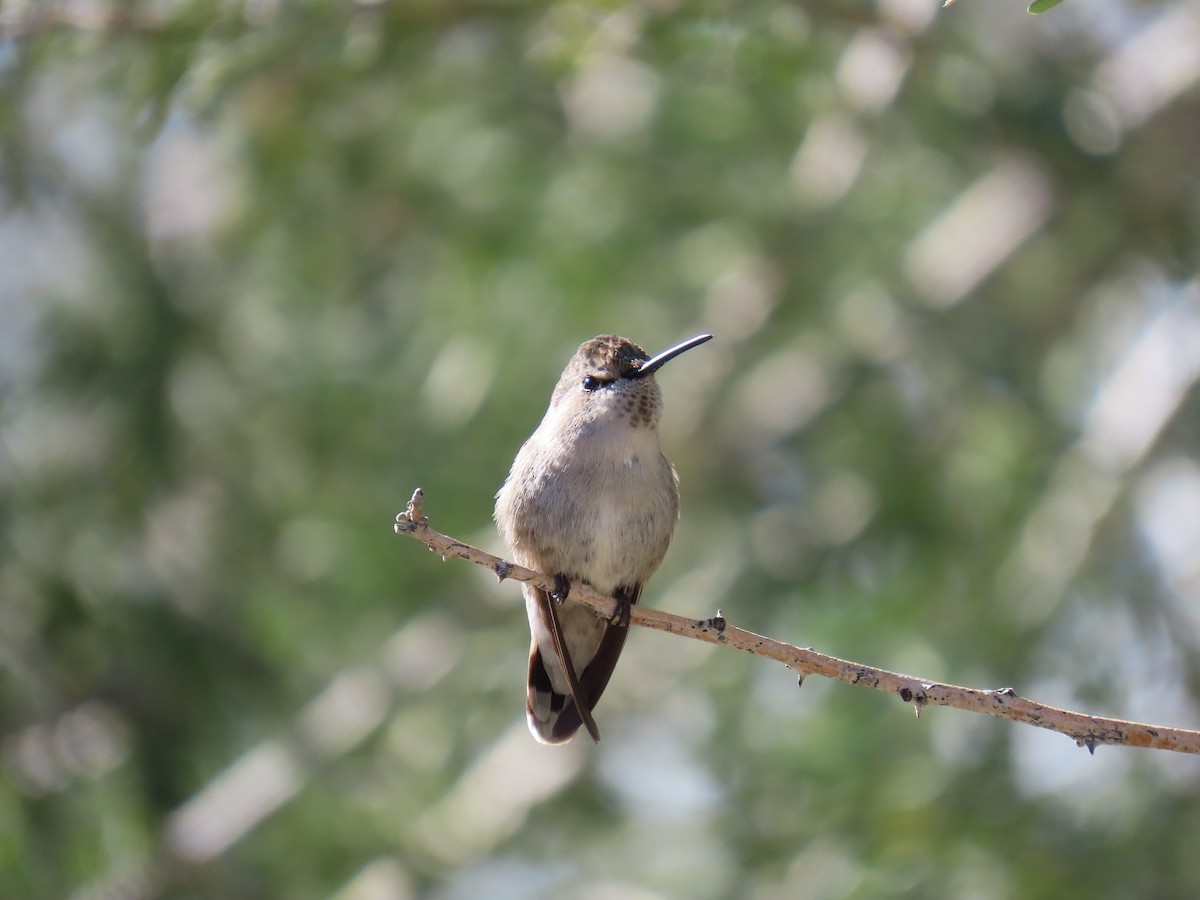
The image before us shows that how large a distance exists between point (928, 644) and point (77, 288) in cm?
386

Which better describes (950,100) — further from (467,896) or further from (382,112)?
(467,896)

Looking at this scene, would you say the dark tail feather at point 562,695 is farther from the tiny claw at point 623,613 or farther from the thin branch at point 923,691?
the thin branch at point 923,691

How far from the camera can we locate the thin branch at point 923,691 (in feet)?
7.06

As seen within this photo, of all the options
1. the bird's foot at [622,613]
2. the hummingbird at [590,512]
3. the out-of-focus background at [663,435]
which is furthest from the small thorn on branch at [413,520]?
the out-of-focus background at [663,435]

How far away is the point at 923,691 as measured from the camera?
225cm

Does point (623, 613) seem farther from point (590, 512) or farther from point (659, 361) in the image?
point (659, 361)

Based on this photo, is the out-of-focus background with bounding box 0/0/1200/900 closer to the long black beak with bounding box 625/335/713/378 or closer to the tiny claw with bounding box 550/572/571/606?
the long black beak with bounding box 625/335/713/378

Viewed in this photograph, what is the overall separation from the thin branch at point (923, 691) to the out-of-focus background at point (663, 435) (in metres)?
2.46

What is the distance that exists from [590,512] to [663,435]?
2.62 metres

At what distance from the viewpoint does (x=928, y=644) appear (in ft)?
16.5

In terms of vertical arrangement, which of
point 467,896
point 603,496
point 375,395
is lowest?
point 467,896

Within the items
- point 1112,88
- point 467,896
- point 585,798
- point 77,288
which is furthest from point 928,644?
point 77,288

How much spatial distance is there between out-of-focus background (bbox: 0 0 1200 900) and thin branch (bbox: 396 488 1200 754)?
8.08 feet

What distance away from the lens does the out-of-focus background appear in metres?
4.88
